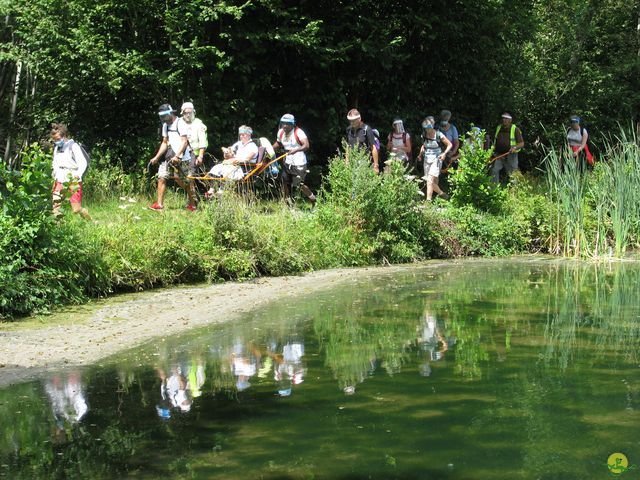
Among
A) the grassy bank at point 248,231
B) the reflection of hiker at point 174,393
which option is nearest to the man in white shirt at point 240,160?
the grassy bank at point 248,231

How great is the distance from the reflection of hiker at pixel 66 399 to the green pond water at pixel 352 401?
16 millimetres

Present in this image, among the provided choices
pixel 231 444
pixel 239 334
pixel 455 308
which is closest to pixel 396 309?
pixel 455 308

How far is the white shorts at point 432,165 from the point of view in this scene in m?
18.4

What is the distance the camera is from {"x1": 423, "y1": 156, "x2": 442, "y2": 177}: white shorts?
1842 cm

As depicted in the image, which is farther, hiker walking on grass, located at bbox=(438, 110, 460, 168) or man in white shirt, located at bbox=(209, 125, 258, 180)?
hiker walking on grass, located at bbox=(438, 110, 460, 168)

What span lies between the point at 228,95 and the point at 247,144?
4.05 metres

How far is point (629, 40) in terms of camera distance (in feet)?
95.4

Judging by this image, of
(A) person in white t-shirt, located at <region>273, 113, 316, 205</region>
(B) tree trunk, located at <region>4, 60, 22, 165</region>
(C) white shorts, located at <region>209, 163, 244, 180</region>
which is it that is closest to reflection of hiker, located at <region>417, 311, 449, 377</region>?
(C) white shorts, located at <region>209, 163, 244, 180</region>

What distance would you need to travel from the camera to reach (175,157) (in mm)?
15797

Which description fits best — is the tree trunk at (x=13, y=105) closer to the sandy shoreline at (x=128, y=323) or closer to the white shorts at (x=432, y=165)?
the white shorts at (x=432, y=165)

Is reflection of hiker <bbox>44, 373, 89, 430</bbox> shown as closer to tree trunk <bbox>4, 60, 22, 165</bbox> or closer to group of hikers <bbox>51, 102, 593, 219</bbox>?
group of hikers <bbox>51, 102, 593, 219</bbox>

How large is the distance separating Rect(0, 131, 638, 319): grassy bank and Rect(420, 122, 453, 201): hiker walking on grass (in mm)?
1560

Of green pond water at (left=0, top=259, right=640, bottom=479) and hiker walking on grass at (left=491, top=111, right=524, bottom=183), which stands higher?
hiker walking on grass at (left=491, top=111, right=524, bottom=183)

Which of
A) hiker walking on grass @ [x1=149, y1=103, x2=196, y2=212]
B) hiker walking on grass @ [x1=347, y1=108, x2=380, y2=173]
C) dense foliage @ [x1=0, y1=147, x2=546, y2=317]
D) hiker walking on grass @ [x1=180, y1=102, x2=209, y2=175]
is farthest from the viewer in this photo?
hiker walking on grass @ [x1=347, y1=108, x2=380, y2=173]
